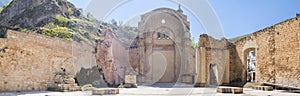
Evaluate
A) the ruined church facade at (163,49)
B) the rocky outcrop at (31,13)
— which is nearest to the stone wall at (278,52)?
the ruined church facade at (163,49)

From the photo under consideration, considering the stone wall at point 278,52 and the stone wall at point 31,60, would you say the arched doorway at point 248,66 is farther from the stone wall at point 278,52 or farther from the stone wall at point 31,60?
the stone wall at point 31,60

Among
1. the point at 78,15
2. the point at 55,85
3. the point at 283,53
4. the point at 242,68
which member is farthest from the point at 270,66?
the point at 78,15

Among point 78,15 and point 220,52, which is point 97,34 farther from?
point 220,52

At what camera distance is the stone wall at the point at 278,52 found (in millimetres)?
11992

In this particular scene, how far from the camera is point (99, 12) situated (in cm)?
1294

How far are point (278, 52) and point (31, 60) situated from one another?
12810mm

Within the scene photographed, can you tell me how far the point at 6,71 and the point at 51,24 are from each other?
17.8m

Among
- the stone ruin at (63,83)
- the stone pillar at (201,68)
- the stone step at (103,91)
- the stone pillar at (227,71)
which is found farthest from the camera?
the stone pillar at (227,71)

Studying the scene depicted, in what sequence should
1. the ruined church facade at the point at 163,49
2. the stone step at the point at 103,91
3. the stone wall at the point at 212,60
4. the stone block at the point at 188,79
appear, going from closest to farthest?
the stone step at the point at 103,91, the stone wall at the point at 212,60, the stone block at the point at 188,79, the ruined church facade at the point at 163,49

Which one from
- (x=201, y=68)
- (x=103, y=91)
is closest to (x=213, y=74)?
(x=201, y=68)

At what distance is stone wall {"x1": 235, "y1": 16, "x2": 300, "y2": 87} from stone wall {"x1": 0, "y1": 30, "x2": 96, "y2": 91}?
463 inches

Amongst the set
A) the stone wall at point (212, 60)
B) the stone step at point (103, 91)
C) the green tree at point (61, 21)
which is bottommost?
the stone step at point (103, 91)

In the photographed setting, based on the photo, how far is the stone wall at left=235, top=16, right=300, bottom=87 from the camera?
1199 centimetres

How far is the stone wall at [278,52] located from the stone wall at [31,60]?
38.6ft
